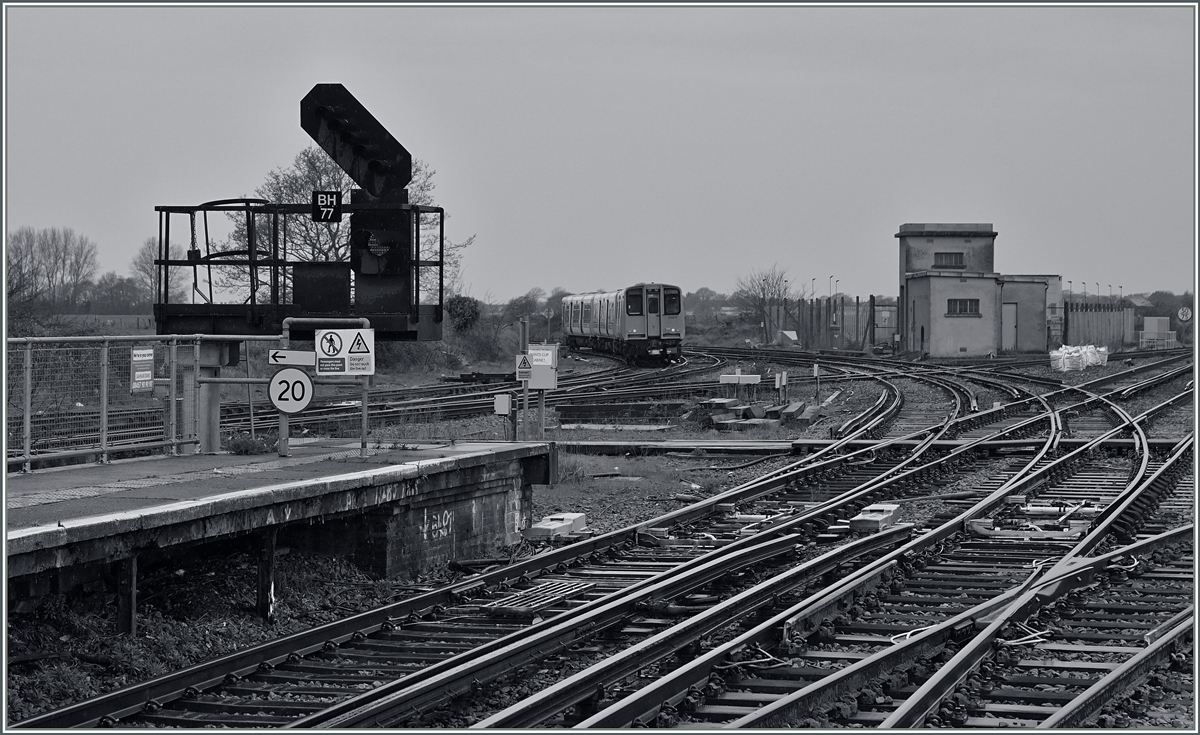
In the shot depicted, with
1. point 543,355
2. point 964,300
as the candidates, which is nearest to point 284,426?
point 543,355

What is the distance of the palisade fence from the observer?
977 cm

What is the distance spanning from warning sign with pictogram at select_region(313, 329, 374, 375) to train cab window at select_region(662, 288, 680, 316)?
113ft

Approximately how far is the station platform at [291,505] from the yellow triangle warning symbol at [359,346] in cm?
87

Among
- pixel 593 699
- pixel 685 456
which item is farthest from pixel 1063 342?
pixel 593 699

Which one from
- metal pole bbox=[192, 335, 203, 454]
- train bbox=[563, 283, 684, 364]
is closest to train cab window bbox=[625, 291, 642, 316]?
train bbox=[563, 283, 684, 364]

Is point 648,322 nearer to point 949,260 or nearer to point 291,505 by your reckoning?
point 949,260

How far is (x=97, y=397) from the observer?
10367mm

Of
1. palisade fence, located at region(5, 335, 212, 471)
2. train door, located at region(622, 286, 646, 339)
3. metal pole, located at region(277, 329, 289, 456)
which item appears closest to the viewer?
palisade fence, located at region(5, 335, 212, 471)

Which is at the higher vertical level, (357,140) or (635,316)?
(357,140)

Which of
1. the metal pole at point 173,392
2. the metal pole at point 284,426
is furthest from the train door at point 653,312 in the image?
the metal pole at point 173,392

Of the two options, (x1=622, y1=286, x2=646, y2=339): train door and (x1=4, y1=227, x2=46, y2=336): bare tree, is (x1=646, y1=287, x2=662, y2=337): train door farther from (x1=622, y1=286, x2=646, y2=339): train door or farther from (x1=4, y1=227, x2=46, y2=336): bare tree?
(x1=4, y1=227, x2=46, y2=336): bare tree

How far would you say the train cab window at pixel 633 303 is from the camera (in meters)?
44.7

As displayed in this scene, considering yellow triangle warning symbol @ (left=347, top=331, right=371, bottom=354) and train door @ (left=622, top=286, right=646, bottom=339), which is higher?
train door @ (left=622, top=286, right=646, bottom=339)

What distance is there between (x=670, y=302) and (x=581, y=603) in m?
36.6
